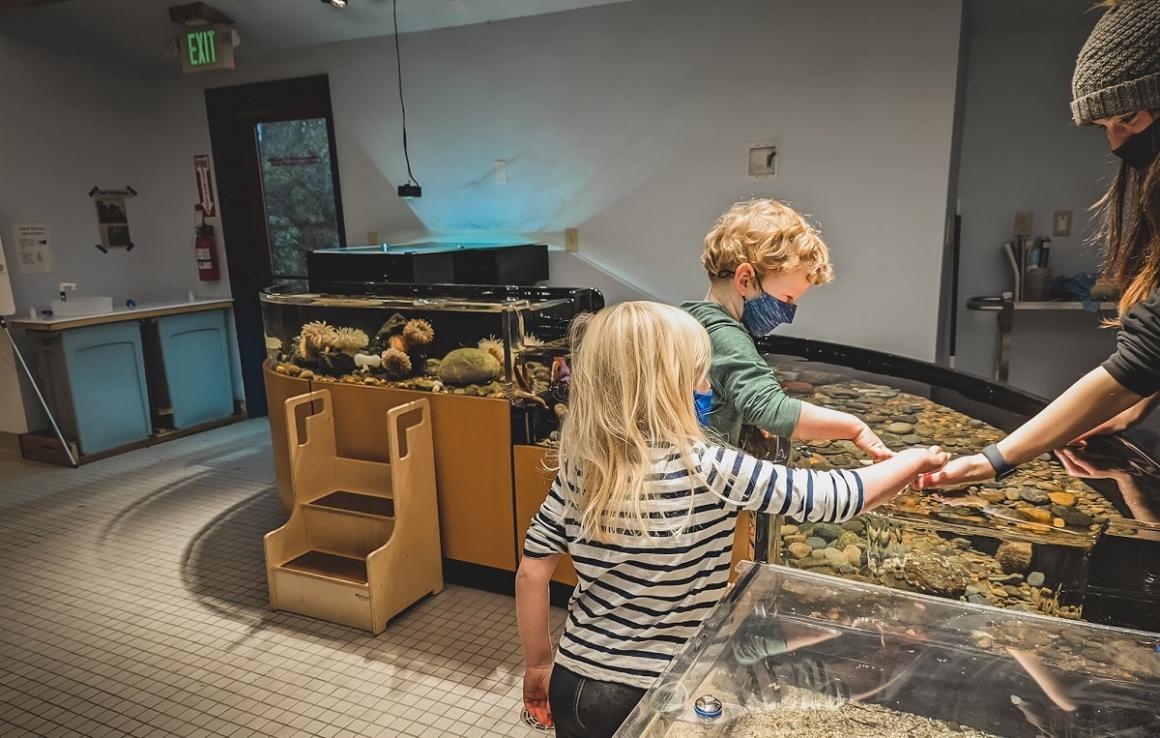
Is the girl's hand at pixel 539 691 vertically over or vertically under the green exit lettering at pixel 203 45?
under

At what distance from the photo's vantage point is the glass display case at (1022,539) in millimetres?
1094

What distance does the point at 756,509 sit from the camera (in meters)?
1.12

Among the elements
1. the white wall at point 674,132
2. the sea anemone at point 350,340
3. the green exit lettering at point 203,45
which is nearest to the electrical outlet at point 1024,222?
the white wall at point 674,132

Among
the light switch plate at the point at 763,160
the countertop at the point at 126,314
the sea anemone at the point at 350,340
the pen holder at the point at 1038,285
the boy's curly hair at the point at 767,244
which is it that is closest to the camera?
Result: the boy's curly hair at the point at 767,244

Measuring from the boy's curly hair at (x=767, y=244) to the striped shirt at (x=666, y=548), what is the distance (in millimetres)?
552

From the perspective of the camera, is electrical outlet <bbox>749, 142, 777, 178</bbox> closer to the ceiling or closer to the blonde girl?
the ceiling

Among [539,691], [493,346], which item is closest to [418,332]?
[493,346]

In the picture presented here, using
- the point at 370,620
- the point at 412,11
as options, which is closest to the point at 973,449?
the point at 370,620

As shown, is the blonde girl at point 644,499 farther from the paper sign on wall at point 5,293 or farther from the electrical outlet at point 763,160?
the paper sign on wall at point 5,293

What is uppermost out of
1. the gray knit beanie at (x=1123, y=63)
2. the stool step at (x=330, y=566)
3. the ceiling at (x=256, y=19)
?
the ceiling at (x=256, y=19)

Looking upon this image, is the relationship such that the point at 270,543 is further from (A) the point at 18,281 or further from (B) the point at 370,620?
(A) the point at 18,281

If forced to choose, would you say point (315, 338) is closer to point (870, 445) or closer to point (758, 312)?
point (758, 312)

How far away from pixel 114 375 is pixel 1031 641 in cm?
523

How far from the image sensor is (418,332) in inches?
110
